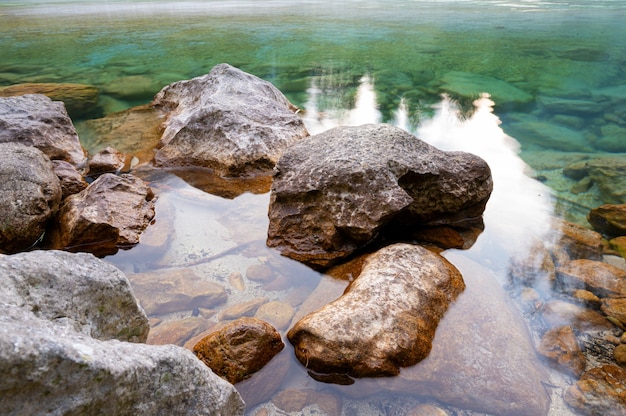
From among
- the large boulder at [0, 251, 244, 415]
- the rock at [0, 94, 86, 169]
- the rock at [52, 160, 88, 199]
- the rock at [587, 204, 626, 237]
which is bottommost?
the rock at [587, 204, 626, 237]

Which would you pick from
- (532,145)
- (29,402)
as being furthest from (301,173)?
(532,145)

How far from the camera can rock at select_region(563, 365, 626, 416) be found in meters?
2.65

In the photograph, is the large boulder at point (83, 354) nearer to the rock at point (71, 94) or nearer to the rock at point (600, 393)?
the rock at point (600, 393)

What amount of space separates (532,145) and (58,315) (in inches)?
334

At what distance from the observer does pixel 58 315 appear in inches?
71.0

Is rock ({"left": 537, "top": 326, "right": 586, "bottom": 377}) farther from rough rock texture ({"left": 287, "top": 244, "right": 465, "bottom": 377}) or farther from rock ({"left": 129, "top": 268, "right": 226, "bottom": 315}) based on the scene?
rock ({"left": 129, "top": 268, "right": 226, "bottom": 315})

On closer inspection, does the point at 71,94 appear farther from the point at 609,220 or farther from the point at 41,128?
the point at 609,220

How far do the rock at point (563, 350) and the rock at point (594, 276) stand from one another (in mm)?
723

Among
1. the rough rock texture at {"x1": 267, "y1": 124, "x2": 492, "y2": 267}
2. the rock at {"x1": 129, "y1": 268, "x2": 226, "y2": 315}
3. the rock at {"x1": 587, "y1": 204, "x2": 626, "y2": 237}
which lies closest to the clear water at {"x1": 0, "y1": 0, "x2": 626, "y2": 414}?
the rock at {"x1": 129, "y1": 268, "x2": 226, "y2": 315}

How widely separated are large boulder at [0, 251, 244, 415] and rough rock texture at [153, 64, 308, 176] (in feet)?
12.6

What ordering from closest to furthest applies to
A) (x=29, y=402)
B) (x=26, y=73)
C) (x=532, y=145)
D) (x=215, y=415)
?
1. (x=29, y=402)
2. (x=215, y=415)
3. (x=532, y=145)
4. (x=26, y=73)

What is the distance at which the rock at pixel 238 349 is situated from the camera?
273 cm

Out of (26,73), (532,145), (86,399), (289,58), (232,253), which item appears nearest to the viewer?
(86,399)

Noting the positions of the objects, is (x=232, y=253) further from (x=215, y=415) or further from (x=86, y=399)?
(x=86, y=399)
